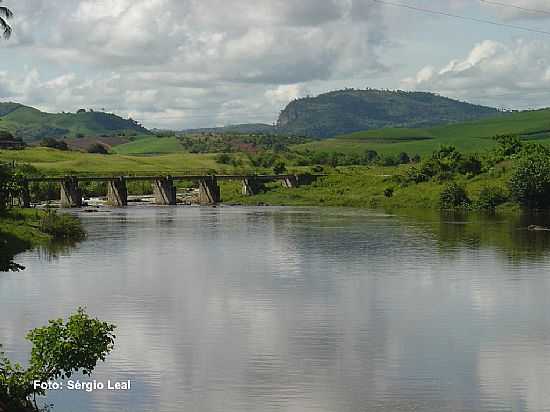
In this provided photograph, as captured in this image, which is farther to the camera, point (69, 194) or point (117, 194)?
point (117, 194)

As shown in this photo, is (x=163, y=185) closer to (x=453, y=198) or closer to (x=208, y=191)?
(x=208, y=191)

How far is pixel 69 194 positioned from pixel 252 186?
1695 inches

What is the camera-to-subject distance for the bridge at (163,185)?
167375mm

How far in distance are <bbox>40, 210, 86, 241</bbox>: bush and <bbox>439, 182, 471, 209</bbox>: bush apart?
7501cm

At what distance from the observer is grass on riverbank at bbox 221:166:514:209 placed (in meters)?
162

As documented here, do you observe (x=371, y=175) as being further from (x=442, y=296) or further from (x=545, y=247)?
(x=442, y=296)

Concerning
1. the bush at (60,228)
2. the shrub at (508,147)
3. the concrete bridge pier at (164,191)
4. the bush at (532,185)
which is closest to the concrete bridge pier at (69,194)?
the concrete bridge pier at (164,191)

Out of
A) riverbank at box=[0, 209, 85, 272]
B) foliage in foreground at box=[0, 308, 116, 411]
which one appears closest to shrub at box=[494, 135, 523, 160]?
riverbank at box=[0, 209, 85, 272]

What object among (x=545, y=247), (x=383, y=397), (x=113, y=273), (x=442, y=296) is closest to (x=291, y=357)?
(x=383, y=397)

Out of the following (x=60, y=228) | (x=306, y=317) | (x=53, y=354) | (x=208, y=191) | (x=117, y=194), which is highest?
(x=117, y=194)

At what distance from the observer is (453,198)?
511ft

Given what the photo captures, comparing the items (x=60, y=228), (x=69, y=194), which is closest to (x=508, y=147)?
(x=69, y=194)

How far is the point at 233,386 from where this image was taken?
3844 centimetres

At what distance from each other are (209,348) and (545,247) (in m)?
55.1
